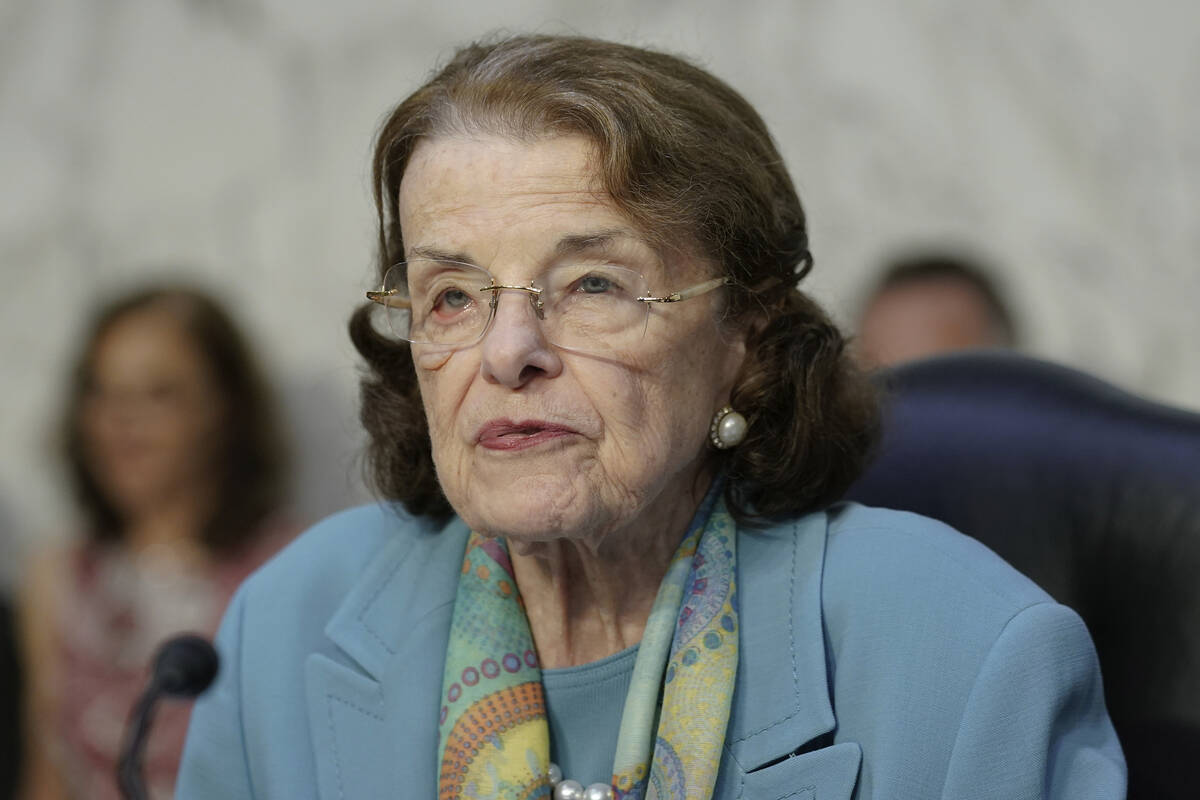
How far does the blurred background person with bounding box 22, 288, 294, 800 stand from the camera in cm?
341

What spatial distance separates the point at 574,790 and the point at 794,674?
31 cm

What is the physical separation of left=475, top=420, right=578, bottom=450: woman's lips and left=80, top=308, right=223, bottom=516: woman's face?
218 centimetres

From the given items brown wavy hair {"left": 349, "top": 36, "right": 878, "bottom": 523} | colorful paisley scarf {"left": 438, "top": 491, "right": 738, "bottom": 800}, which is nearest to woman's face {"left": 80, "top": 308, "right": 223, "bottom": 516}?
brown wavy hair {"left": 349, "top": 36, "right": 878, "bottom": 523}

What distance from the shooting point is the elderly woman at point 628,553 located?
1.56 meters

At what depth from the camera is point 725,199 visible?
1.65 metres

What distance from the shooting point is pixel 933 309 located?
3461 mm

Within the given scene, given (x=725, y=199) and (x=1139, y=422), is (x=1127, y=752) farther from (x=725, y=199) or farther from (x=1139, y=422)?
(x=725, y=199)

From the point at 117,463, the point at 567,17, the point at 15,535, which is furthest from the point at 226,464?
the point at 567,17

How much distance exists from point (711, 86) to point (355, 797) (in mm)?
994

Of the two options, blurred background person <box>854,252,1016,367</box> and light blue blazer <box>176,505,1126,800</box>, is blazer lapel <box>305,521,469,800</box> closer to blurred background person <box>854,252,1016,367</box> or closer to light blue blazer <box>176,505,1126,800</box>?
light blue blazer <box>176,505,1126,800</box>

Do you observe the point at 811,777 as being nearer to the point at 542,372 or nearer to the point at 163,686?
the point at 542,372

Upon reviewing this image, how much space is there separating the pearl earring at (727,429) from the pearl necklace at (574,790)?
447 millimetres

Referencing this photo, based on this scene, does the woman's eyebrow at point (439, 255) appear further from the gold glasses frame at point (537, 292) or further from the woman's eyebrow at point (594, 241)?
the woman's eyebrow at point (594, 241)

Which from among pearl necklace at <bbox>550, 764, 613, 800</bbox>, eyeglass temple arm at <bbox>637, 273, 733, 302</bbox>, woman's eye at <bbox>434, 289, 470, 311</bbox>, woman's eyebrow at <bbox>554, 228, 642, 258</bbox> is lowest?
pearl necklace at <bbox>550, 764, 613, 800</bbox>
